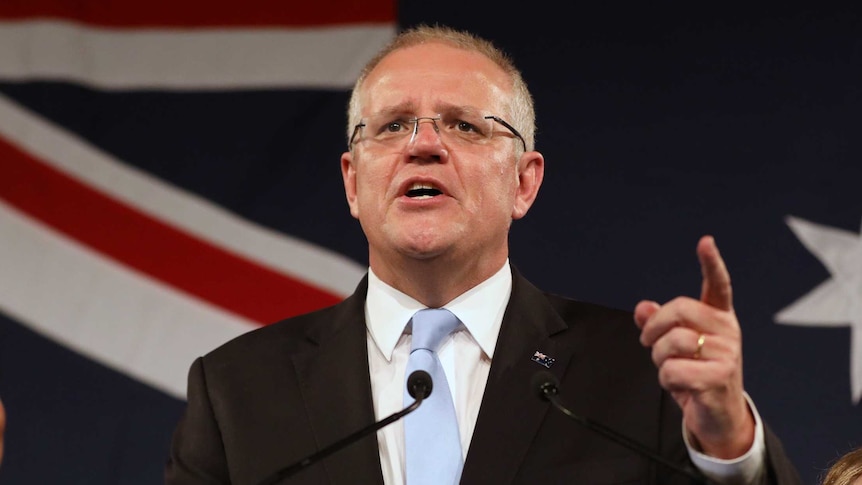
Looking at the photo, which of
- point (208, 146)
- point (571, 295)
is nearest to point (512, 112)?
point (571, 295)

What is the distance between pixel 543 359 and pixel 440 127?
1.50 feet

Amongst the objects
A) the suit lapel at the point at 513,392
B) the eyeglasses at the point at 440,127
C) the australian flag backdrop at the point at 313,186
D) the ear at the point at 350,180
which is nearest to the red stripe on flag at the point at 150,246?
the australian flag backdrop at the point at 313,186

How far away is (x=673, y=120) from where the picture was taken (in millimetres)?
3381

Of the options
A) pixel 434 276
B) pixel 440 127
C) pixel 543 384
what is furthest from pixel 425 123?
pixel 543 384

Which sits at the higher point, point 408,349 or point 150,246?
point 408,349

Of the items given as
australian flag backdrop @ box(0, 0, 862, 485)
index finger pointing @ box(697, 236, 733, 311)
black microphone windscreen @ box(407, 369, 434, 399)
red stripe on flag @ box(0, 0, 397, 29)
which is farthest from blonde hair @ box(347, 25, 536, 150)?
red stripe on flag @ box(0, 0, 397, 29)

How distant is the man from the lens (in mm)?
1960

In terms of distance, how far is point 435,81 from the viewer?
7.41 ft

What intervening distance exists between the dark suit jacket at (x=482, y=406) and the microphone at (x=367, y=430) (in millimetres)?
194

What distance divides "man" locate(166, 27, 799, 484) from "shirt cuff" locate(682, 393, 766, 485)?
0.01 m

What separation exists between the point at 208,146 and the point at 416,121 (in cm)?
149

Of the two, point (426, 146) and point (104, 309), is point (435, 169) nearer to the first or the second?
point (426, 146)

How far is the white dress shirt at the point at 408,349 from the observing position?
6.70ft

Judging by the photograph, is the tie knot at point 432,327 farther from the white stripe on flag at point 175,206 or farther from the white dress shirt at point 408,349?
the white stripe on flag at point 175,206
